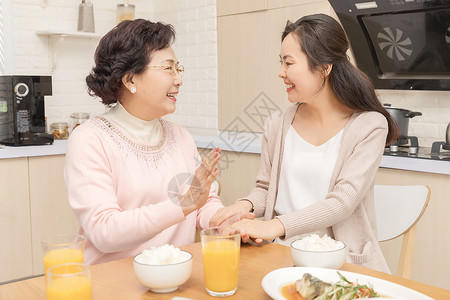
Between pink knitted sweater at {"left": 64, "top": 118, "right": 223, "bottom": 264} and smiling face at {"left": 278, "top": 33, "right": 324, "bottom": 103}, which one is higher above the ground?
smiling face at {"left": 278, "top": 33, "right": 324, "bottom": 103}

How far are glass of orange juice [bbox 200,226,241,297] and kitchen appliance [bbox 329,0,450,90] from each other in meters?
2.05

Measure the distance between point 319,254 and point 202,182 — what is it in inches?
13.7

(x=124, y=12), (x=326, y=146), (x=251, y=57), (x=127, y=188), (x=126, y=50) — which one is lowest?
(x=127, y=188)

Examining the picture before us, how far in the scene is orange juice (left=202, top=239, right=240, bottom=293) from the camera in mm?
1023

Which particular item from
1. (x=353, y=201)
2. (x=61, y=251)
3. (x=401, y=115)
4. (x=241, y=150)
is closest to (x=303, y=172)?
(x=353, y=201)

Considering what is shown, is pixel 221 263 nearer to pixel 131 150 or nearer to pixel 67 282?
pixel 67 282

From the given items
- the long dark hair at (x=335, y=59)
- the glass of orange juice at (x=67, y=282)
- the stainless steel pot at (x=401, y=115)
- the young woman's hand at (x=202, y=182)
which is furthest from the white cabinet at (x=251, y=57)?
the glass of orange juice at (x=67, y=282)

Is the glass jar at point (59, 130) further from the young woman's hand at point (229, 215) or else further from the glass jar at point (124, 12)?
the young woman's hand at point (229, 215)

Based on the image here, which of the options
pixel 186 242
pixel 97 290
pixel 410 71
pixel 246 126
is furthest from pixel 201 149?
pixel 97 290

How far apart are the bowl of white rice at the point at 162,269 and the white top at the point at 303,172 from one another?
0.76 metres

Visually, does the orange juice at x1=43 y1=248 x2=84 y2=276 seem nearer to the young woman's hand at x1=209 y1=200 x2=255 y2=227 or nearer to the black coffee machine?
the young woman's hand at x1=209 y1=200 x2=255 y2=227

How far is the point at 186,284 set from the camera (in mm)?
1103

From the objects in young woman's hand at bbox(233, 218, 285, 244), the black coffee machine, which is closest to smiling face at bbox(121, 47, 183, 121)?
young woman's hand at bbox(233, 218, 285, 244)

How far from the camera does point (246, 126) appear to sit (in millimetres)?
3801
